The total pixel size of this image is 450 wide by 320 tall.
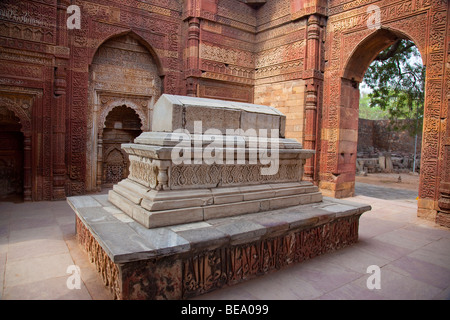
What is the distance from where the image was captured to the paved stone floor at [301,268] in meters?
2.47

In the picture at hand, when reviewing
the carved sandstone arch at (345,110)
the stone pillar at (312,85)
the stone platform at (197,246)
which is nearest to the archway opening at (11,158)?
the stone platform at (197,246)

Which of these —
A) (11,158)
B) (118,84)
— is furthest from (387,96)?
(11,158)

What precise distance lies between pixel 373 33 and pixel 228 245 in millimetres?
5925

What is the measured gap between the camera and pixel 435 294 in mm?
2578

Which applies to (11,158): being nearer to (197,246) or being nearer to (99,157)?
(99,157)

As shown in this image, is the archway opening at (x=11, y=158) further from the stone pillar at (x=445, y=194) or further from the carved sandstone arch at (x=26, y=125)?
the stone pillar at (x=445, y=194)

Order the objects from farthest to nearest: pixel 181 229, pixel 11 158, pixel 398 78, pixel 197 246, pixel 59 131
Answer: pixel 398 78, pixel 11 158, pixel 59 131, pixel 181 229, pixel 197 246

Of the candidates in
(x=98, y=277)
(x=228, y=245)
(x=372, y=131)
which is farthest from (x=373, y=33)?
(x=372, y=131)

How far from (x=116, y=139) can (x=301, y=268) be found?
599cm

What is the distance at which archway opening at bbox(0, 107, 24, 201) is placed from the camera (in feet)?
19.5

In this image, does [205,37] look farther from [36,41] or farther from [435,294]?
[435,294]

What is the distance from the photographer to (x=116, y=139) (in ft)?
24.7

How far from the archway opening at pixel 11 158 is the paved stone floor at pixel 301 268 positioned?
170cm

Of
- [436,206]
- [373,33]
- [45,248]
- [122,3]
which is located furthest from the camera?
[122,3]
